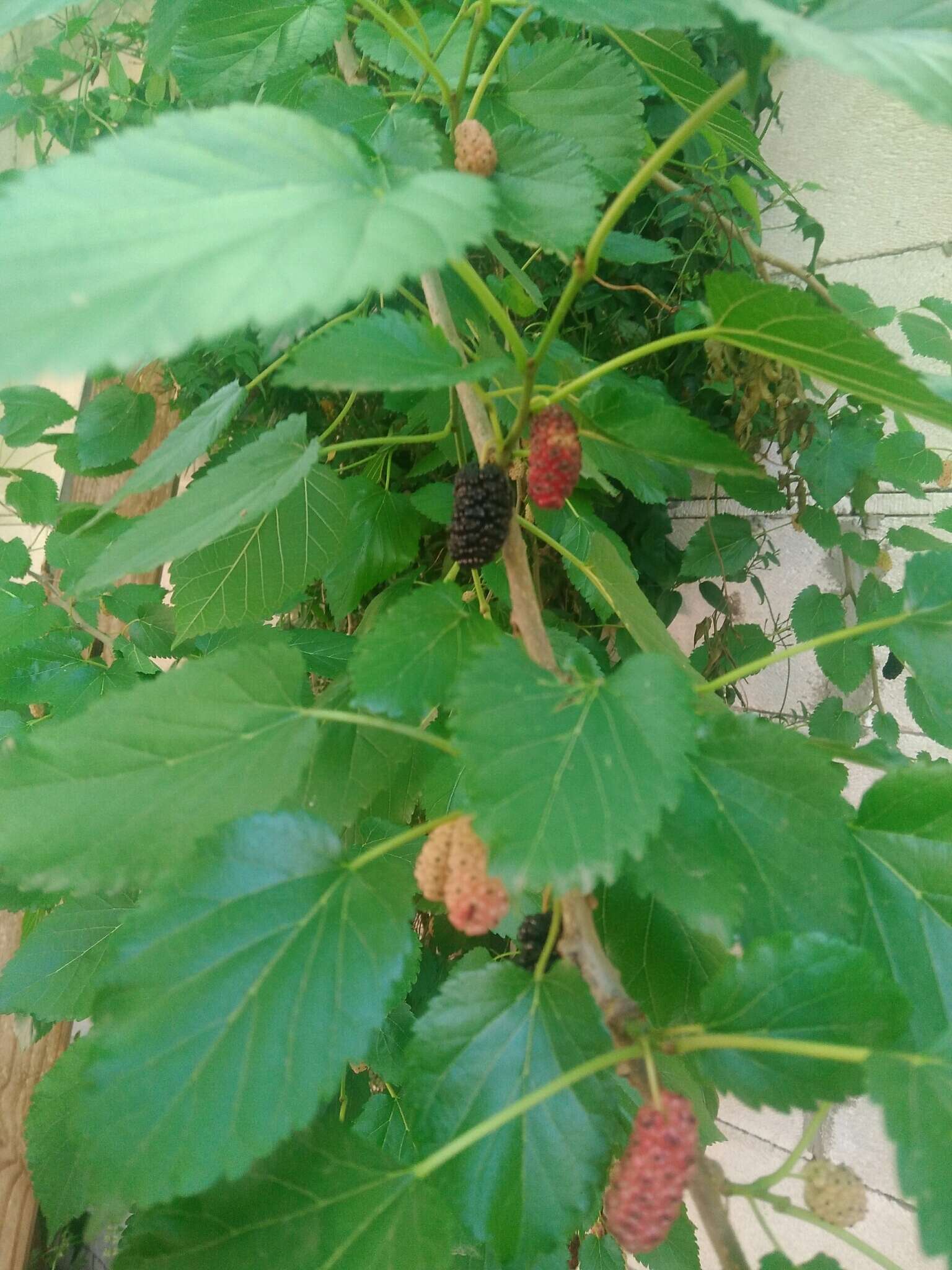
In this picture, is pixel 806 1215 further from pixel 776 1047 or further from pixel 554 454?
pixel 554 454

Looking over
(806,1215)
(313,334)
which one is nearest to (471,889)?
(806,1215)

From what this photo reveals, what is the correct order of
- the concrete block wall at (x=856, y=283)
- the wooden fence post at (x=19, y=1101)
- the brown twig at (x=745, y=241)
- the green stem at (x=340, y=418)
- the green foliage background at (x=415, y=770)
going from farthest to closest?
the wooden fence post at (x=19, y=1101) < the concrete block wall at (x=856, y=283) < the brown twig at (x=745, y=241) < the green stem at (x=340, y=418) < the green foliage background at (x=415, y=770)

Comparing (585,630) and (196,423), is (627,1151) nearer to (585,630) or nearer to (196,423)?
(196,423)

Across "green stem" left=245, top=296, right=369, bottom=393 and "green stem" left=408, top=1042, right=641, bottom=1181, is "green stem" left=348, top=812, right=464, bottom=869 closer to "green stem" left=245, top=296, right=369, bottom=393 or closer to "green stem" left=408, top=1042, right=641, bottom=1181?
"green stem" left=408, top=1042, right=641, bottom=1181

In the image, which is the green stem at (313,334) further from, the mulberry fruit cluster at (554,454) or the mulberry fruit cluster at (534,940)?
the mulberry fruit cluster at (534,940)

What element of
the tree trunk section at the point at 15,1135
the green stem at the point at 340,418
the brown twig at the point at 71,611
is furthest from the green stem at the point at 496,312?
the tree trunk section at the point at 15,1135

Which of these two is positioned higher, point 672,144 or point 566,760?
point 672,144
